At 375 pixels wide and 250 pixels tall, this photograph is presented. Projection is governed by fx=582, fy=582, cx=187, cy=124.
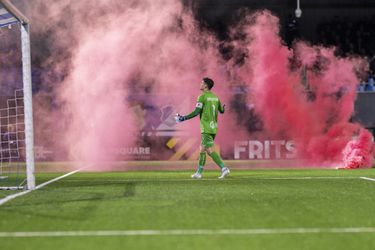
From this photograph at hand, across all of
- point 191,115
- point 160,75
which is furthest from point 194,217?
point 160,75

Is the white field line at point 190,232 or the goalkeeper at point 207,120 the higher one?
the goalkeeper at point 207,120

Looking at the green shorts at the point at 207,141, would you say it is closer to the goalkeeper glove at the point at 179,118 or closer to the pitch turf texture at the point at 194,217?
the goalkeeper glove at the point at 179,118

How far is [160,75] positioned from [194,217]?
14537 millimetres

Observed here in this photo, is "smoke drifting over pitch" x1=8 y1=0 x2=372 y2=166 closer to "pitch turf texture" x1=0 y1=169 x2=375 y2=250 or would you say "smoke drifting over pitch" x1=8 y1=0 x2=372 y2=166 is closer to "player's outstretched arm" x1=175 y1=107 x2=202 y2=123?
"player's outstretched arm" x1=175 y1=107 x2=202 y2=123

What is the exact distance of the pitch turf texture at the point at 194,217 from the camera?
4309 mm

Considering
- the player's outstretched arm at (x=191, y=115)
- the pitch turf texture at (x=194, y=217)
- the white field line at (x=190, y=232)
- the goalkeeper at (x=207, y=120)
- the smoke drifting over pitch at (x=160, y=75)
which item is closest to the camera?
the pitch turf texture at (x=194, y=217)

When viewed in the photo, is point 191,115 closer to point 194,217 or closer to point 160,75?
point 194,217

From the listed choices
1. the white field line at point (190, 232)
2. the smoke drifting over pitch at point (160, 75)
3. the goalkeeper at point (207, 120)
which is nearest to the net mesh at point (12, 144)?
the smoke drifting over pitch at point (160, 75)

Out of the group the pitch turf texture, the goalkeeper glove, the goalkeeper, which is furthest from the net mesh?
the pitch turf texture

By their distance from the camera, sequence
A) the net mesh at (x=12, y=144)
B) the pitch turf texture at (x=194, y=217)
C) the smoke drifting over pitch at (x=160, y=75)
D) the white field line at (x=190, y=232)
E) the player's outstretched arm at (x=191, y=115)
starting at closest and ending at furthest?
the pitch turf texture at (x=194, y=217) → the white field line at (x=190, y=232) → the player's outstretched arm at (x=191, y=115) → the net mesh at (x=12, y=144) → the smoke drifting over pitch at (x=160, y=75)

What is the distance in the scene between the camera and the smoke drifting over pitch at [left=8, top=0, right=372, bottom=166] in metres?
16.7

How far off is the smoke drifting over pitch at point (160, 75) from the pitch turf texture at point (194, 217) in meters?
8.33

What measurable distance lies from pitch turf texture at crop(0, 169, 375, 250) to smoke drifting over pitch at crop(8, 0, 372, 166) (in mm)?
8330

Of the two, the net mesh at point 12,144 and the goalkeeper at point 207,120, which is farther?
the net mesh at point 12,144
